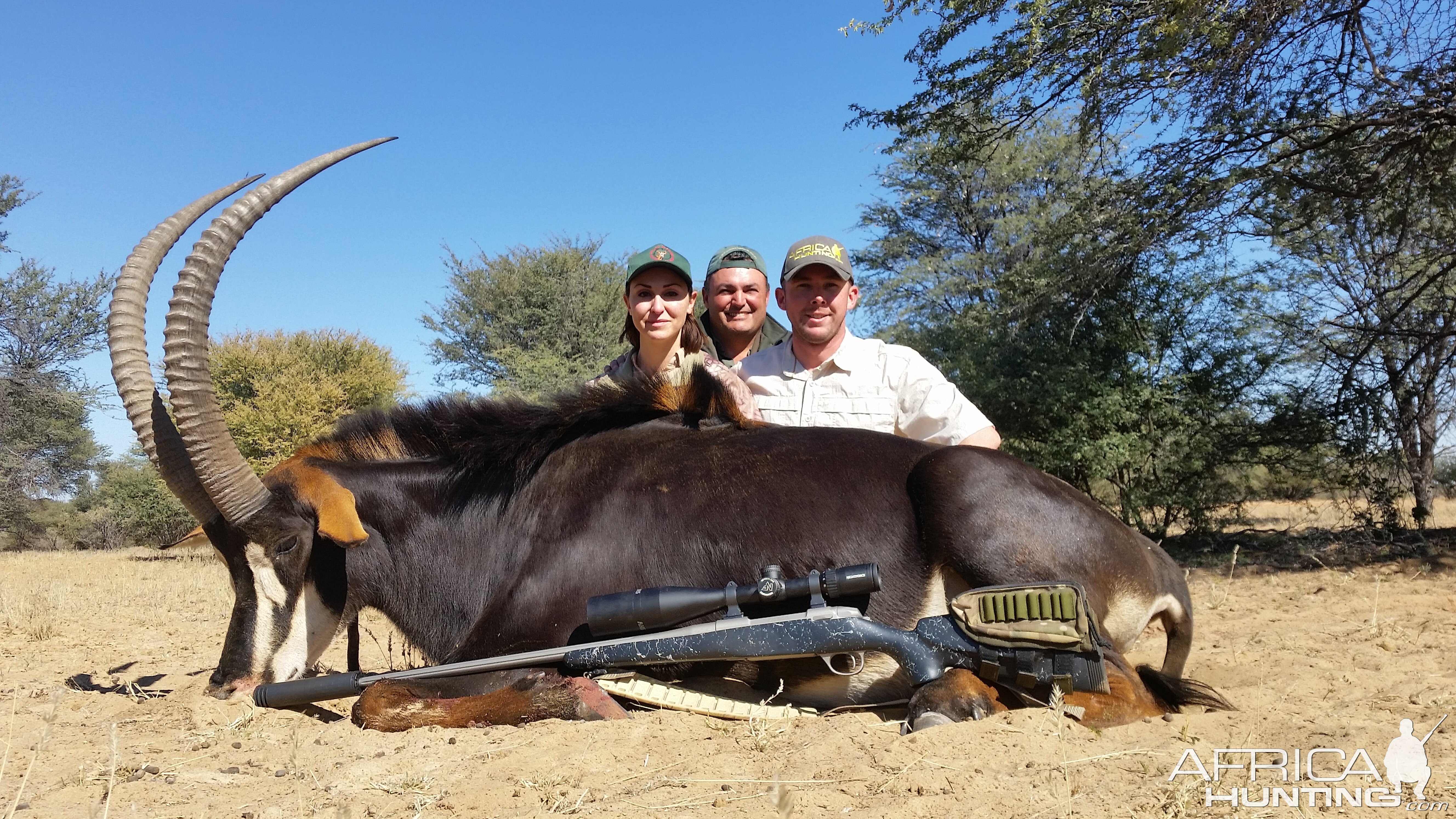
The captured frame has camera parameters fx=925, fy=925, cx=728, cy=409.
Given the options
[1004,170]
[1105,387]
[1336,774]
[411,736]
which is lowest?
[411,736]

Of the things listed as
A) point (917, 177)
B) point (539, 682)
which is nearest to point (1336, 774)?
point (539, 682)

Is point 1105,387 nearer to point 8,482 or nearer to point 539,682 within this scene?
point 539,682

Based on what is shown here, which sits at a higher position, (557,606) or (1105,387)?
(1105,387)

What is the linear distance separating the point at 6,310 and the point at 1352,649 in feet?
83.9

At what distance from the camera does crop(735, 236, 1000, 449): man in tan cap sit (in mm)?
5340

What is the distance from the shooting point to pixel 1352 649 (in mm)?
5309

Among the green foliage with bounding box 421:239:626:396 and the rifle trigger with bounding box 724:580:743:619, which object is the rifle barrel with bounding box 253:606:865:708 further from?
the green foliage with bounding box 421:239:626:396

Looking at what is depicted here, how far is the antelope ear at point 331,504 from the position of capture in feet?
12.9

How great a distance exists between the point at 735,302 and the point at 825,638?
12.7 ft

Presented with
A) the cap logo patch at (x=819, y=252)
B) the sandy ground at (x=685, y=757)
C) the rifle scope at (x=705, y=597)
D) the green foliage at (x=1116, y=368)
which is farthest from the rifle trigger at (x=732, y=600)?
the green foliage at (x=1116, y=368)

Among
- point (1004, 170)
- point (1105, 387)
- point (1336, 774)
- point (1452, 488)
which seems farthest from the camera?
point (1004, 170)

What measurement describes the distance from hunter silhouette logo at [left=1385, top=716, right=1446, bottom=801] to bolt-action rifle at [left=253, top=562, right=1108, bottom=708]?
853 millimetres

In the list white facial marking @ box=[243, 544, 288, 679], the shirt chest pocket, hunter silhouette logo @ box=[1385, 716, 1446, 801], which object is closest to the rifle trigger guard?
hunter silhouette logo @ box=[1385, 716, 1446, 801]

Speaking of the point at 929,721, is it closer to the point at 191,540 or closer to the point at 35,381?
the point at 191,540
